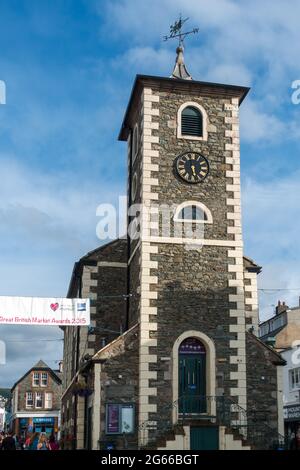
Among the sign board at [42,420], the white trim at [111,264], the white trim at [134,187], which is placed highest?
the white trim at [134,187]

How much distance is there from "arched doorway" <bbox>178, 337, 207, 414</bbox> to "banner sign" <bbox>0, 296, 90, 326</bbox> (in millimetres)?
3735

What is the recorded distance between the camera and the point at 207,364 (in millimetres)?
23172

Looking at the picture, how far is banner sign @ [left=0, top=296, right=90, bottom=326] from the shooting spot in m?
23.9

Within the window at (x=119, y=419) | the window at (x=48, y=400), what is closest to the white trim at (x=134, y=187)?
the window at (x=119, y=419)

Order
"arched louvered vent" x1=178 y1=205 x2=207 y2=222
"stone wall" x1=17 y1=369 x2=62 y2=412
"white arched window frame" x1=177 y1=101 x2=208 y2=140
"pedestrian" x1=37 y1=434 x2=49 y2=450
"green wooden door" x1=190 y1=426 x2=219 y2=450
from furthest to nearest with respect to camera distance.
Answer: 1. "stone wall" x1=17 y1=369 x2=62 y2=412
2. "white arched window frame" x1=177 y1=101 x2=208 y2=140
3. "arched louvered vent" x1=178 y1=205 x2=207 y2=222
4. "green wooden door" x1=190 y1=426 x2=219 y2=450
5. "pedestrian" x1=37 y1=434 x2=49 y2=450

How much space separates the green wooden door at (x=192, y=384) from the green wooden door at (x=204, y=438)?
82 cm

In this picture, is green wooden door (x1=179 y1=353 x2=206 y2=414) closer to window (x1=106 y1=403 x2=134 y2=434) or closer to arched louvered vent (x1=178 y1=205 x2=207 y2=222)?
window (x1=106 y1=403 x2=134 y2=434)

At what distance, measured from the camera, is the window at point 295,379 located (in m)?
38.8

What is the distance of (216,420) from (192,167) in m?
9.12

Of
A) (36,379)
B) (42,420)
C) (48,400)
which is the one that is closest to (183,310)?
(48,400)

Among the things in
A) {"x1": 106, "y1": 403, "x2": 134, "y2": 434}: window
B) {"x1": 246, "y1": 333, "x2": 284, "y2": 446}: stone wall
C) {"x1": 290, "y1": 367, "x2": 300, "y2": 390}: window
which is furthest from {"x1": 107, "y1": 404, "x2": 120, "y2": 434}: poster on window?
{"x1": 290, "y1": 367, "x2": 300, "y2": 390}: window

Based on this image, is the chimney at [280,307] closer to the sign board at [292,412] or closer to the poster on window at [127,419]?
the sign board at [292,412]

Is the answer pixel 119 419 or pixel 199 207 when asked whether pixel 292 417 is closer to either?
pixel 199 207
